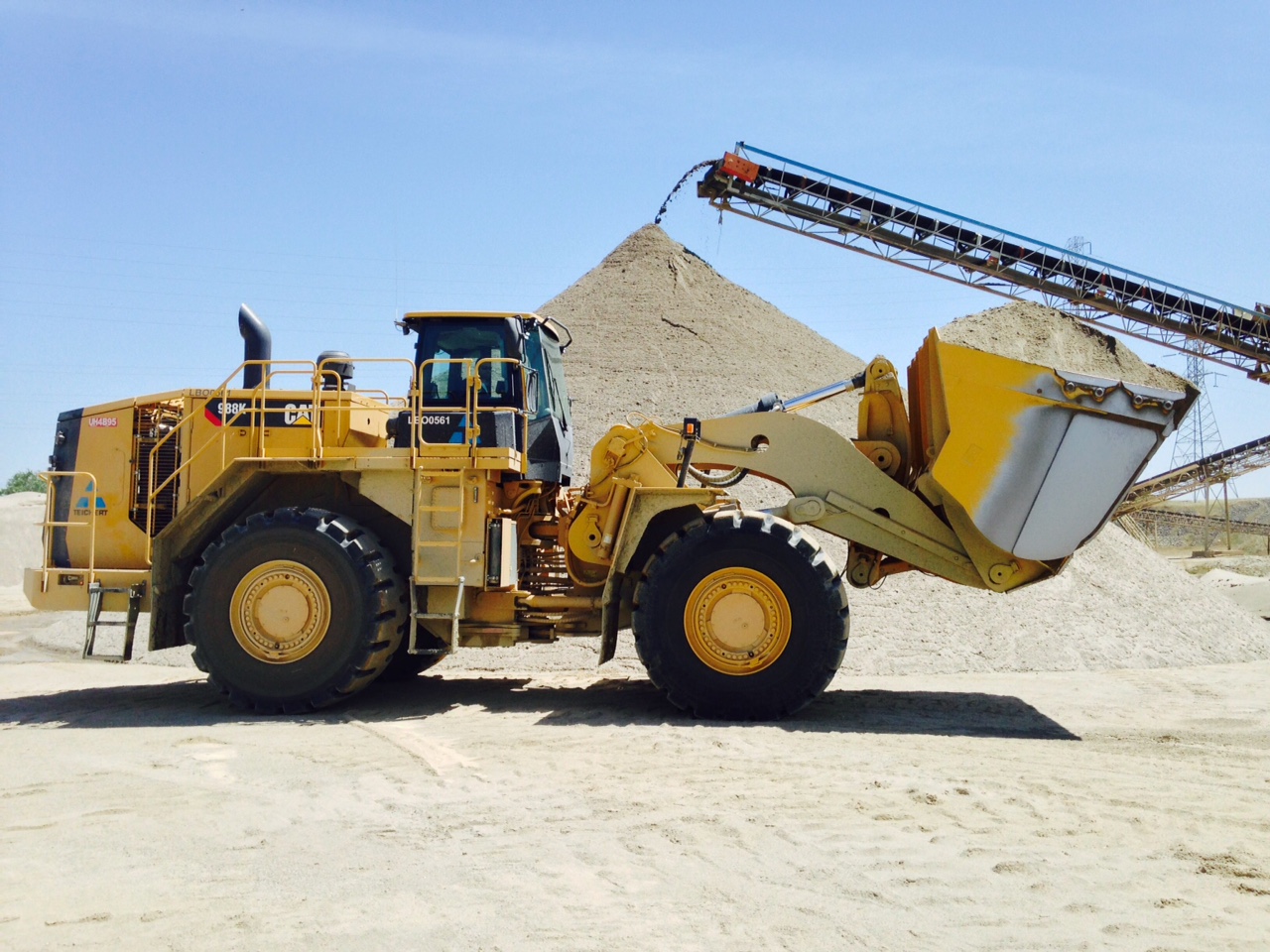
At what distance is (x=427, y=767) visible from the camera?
7016mm

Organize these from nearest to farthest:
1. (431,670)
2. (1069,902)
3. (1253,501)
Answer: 1. (1069,902)
2. (431,670)
3. (1253,501)

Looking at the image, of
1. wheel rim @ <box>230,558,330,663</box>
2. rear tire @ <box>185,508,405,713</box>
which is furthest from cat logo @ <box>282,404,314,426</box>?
wheel rim @ <box>230,558,330,663</box>

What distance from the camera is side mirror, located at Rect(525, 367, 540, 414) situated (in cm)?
944

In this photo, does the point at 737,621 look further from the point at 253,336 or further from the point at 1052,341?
the point at 1052,341

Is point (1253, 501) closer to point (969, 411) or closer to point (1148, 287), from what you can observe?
point (1148, 287)

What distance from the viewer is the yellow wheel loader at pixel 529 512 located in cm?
865

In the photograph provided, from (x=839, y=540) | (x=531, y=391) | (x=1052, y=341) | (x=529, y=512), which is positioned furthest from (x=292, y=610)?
(x=1052, y=341)

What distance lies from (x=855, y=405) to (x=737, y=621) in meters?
15.6

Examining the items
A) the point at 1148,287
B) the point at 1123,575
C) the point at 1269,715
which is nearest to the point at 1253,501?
the point at 1148,287

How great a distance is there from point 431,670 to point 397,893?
7357mm

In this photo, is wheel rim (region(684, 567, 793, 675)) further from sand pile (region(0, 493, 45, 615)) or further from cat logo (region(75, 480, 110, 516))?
sand pile (region(0, 493, 45, 615))

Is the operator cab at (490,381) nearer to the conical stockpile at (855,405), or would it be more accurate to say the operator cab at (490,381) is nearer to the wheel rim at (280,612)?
the wheel rim at (280,612)

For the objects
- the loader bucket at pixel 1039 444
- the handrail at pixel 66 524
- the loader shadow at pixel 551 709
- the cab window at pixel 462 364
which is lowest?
the loader shadow at pixel 551 709

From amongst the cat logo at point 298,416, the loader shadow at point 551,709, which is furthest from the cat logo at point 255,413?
the loader shadow at point 551,709
